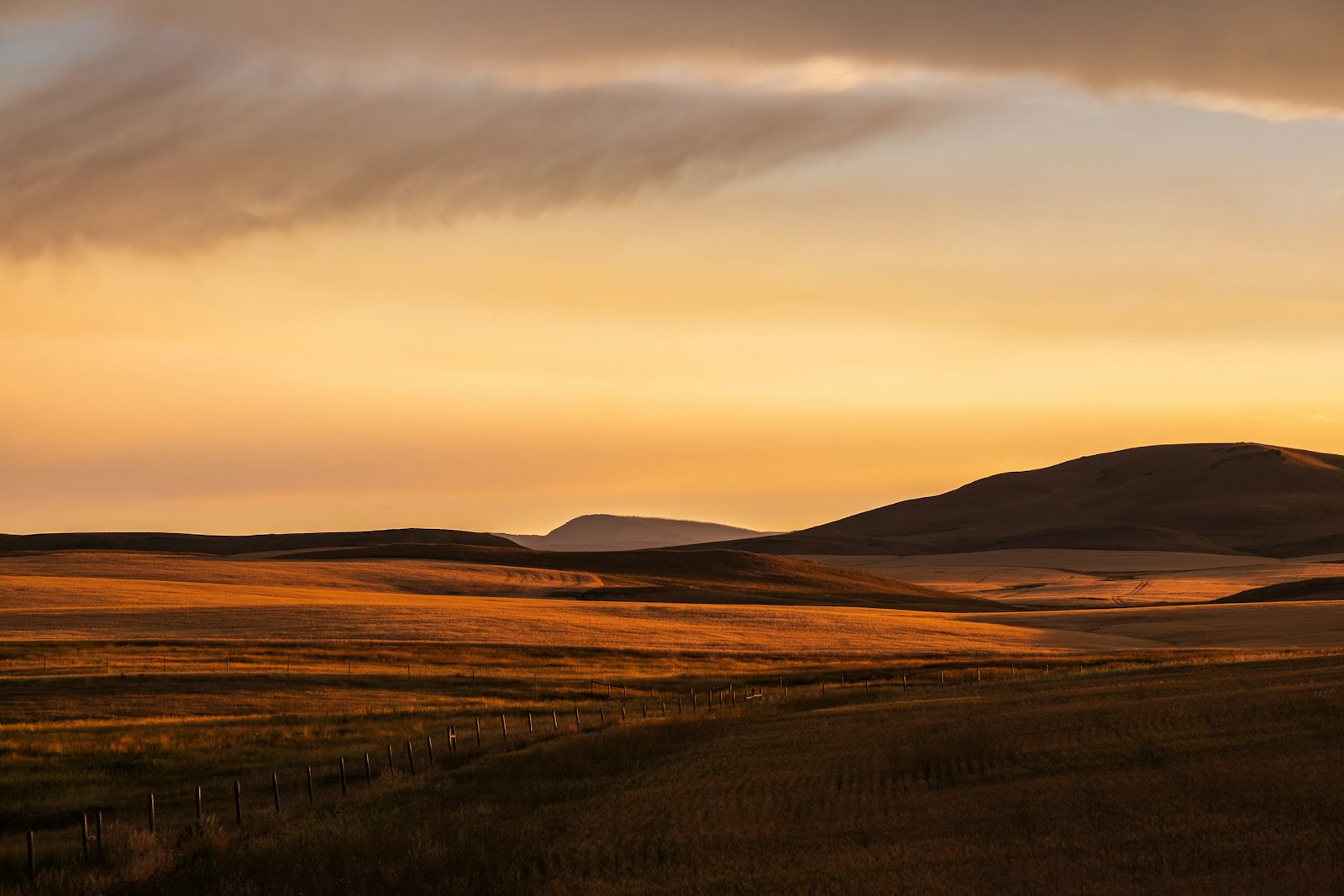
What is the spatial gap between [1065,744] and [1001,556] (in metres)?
175

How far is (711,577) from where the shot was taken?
129m

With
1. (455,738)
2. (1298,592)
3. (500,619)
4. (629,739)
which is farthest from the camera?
(1298,592)

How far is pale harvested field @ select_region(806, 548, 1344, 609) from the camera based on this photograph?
131 metres

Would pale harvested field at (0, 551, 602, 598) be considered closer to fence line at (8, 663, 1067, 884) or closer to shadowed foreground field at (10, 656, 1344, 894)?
fence line at (8, 663, 1067, 884)

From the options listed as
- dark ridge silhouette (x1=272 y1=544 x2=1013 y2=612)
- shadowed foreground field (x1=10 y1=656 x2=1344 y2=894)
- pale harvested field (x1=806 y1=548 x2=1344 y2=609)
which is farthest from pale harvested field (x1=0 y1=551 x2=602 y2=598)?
shadowed foreground field (x1=10 y1=656 x2=1344 y2=894)

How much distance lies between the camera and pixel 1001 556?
195m

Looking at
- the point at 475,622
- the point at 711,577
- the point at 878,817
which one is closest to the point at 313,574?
the point at 711,577

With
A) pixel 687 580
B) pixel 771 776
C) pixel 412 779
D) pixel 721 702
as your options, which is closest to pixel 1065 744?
pixel 771 776

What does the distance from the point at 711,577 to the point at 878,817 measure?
355 ft

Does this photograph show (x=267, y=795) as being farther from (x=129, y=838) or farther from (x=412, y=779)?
(x=129, y=838)

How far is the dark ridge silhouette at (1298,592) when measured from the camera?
113000 mm

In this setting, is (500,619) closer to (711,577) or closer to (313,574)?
(313,574)

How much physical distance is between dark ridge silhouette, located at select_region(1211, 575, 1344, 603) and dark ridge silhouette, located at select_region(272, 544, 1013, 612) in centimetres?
2139

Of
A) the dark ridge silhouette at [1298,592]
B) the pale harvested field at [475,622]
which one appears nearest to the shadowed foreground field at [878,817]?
the pale harvested field at [475,622]
